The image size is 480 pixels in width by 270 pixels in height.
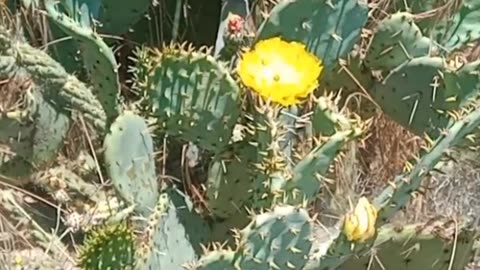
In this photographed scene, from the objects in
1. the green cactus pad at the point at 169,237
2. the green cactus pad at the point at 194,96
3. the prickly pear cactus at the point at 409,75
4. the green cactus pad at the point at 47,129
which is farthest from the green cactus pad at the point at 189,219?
the prickly pear cactus at the point at 409,75

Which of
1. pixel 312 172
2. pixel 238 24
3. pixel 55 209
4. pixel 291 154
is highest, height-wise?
pixel 238 24

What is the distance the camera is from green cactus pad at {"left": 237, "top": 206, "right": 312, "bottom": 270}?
2.02 m

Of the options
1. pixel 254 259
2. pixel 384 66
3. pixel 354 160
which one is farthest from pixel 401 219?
pixel 254 259

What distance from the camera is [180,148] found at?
2.83 metres

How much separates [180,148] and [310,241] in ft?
2.55

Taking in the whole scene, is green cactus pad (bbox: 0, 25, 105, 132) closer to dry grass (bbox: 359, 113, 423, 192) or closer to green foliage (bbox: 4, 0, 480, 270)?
green foliage (bbox: 4, 0, 480, 270)

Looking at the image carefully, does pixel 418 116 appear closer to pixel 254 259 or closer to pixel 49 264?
pixel 254 259

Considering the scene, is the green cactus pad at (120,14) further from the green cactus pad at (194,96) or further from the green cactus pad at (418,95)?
the green cactus pad at (418,95)

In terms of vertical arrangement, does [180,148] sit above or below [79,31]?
below

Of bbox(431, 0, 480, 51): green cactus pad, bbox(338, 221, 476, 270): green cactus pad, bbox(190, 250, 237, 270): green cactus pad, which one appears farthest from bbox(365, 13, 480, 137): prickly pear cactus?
bbox(190, 250, 237, 270): green cactus pad

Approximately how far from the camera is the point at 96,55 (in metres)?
2.30

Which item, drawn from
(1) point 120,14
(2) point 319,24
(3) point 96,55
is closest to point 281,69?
(2) point 319,24

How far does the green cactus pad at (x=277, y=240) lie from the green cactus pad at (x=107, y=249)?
23cm

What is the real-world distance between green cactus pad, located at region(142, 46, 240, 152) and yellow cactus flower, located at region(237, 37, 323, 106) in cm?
5
